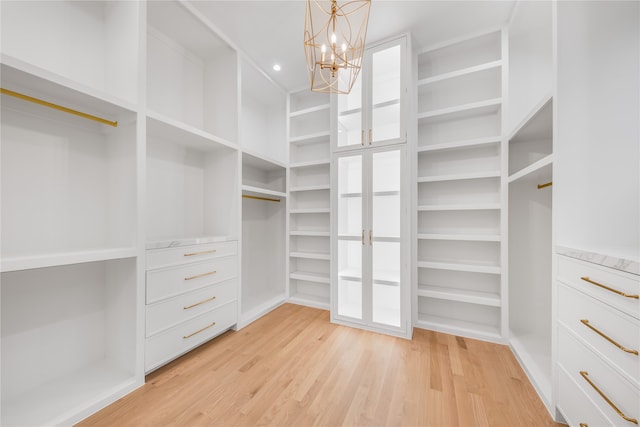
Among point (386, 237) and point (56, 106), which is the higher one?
point (56, 106)

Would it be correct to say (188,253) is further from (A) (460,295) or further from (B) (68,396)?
(A) (460,295)

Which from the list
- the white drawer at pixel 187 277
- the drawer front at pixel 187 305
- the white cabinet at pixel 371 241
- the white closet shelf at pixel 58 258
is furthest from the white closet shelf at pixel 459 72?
the white closet shelf at pixel 58 258

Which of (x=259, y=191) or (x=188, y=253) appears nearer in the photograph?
(x=188, y=253)

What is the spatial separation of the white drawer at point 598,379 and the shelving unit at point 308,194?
2241mm

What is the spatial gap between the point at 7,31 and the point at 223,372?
2.45 m

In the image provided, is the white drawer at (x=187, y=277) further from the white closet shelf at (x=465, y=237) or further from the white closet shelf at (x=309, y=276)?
the white closet shelf at (x=465, y=237)

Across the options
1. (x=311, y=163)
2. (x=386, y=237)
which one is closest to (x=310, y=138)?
(x=311, y=163)

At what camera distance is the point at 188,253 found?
73.9 inches

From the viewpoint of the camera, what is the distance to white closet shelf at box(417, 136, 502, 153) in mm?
2160

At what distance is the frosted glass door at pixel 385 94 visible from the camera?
2299 mm

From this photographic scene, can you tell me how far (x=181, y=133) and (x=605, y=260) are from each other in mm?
2697

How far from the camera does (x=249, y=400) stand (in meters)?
1.44

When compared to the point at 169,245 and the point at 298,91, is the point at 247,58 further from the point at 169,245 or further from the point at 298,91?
the point at 169,245

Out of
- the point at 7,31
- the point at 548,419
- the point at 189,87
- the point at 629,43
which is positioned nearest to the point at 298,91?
the point at 189,87
